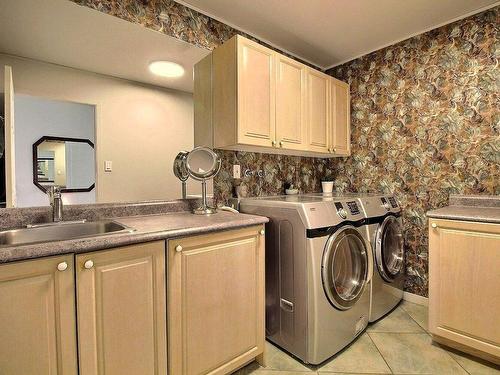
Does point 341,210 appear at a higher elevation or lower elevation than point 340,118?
lower

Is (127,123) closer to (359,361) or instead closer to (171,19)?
(171,19)

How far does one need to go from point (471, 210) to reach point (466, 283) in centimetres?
→ 52

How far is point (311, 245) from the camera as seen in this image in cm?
156

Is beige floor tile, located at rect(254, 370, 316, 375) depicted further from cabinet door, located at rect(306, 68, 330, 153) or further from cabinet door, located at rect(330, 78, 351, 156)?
cabinet door, located at rect(330, 78, 351, 156)

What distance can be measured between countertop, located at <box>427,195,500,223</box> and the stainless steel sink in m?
1.83

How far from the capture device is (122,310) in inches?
42.8

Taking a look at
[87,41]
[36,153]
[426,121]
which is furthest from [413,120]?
[36,153]

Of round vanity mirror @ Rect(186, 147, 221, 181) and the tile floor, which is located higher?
round vanity mirror @ Rect(186, 147, 221, 181)

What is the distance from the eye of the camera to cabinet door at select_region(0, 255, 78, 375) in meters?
0.88

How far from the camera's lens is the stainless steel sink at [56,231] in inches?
49.0

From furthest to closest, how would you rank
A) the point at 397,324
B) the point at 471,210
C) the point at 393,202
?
the point at 393,202 < the point at 397,324 < the point at 471,210

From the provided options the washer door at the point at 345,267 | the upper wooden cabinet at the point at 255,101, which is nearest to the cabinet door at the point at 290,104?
the upper wooden cabinet at the point at 255,101

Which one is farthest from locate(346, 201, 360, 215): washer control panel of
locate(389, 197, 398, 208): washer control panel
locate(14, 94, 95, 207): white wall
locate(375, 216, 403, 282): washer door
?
locate(14, 94, 95, 207): white wall

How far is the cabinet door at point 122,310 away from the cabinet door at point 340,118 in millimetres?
1996
